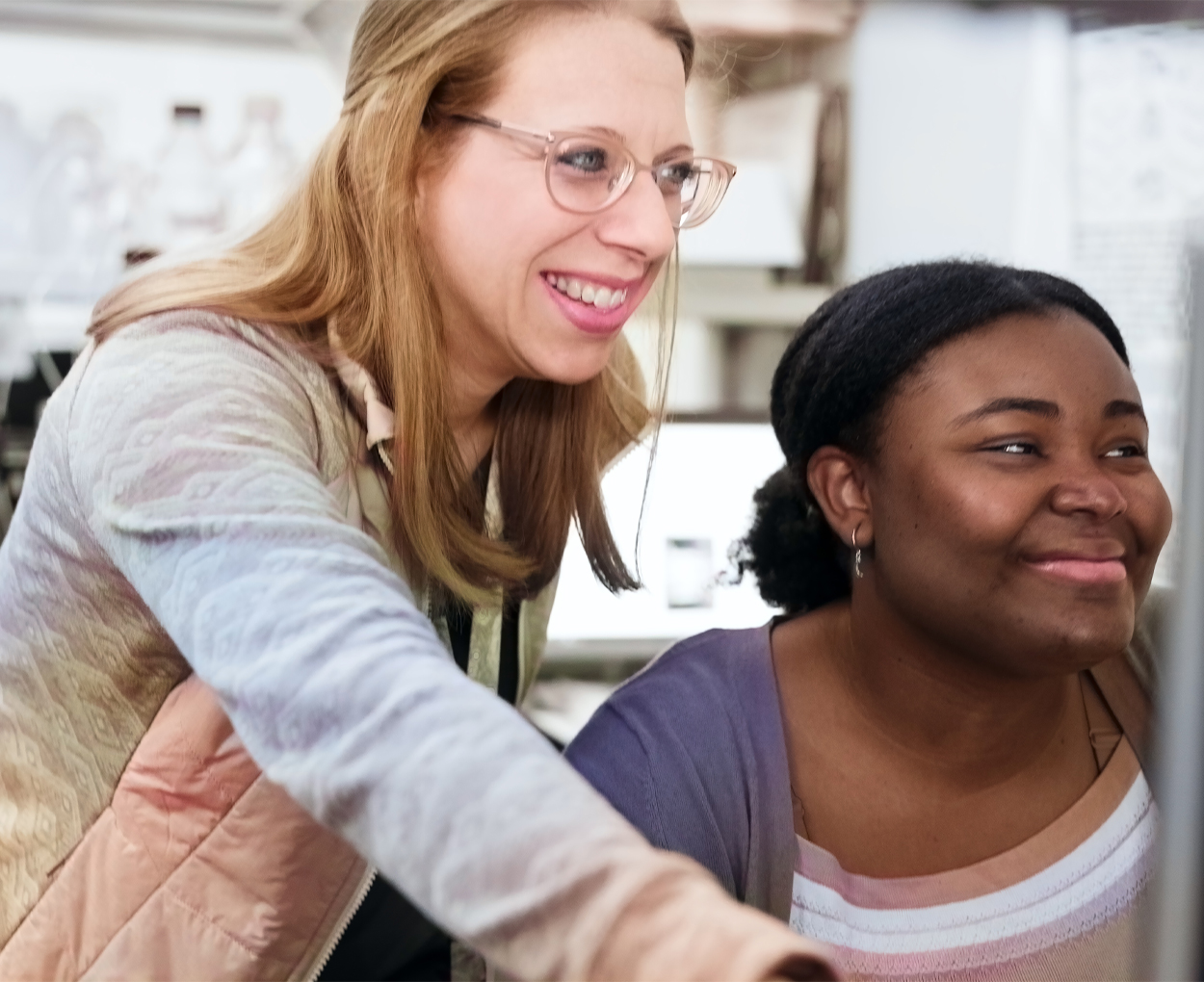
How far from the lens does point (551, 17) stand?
92cm

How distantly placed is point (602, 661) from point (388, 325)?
1.22 metres

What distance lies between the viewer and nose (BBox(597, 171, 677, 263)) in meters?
0.91

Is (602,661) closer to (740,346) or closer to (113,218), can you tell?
(740,346)

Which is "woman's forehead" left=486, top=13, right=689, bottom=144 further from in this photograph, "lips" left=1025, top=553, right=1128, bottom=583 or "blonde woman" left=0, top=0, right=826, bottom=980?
"lips" left=1025, top=553, right=1128, bottom=583

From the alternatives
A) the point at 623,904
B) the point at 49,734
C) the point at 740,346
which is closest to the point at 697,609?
the point at 740,346

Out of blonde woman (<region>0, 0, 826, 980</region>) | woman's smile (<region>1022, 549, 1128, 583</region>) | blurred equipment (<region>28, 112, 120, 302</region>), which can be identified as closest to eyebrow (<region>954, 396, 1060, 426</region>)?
woman's smile (<region>1022, 549, 1128, 583</region>)

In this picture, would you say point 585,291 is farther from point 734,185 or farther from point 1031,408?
point 734,185

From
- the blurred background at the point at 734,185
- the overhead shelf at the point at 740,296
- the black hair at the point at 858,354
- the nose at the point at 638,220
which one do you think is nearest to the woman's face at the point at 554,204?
the nose at the point at 638,220

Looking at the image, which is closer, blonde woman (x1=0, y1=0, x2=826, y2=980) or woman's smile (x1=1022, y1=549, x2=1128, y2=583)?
blonde woman (x1=0, y1=0, x2=826, y2=980)

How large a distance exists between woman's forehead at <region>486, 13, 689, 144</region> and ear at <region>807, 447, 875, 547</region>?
14.2 inches

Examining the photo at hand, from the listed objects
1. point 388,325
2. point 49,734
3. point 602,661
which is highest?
point 388,325

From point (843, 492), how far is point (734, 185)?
998mm

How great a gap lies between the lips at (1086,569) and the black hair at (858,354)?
19cm

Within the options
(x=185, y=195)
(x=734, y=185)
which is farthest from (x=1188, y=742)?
(x=185, y=195)
